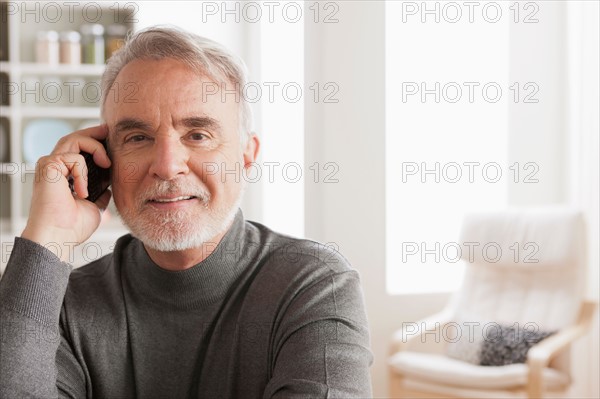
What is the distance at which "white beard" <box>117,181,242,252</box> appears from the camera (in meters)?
1.38

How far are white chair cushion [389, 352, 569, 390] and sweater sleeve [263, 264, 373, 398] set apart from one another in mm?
1776

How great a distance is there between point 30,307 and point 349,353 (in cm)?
53

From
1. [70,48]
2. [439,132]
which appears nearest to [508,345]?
[439,132]

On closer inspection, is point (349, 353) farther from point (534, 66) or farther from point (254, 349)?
point (534, 66)

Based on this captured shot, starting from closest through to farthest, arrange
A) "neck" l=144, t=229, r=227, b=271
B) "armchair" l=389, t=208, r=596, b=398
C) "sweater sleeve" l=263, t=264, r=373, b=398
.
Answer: "sweater sleeve" l=263, t=264, r=373, b=398 → "neck" l=144, t=229, r=227, b=271 → "armchair" l=389, t=208, r=596, b=398

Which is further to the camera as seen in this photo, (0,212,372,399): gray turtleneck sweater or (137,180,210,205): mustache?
(137,180,210,205): mustache

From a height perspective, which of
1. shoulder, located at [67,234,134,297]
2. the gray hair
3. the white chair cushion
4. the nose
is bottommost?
the white chair cushion

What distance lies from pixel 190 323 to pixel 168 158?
1.01 feet

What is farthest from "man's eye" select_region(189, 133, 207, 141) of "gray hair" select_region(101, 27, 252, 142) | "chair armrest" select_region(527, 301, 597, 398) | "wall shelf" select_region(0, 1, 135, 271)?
"wall shelf" select_region(0, 1, 135, 271)

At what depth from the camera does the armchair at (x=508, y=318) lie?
3.03 metres

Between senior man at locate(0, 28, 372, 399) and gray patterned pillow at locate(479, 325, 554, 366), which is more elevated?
senior man at locate(0, 28, 372, 399)

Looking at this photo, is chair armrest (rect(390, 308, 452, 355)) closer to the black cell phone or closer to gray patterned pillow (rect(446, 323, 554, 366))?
gray patterned pillow (rect(446, 323, 554, 366))

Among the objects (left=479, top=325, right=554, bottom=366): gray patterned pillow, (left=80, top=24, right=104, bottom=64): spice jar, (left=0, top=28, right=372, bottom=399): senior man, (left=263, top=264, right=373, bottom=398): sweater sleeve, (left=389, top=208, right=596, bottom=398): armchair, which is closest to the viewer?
(left=263, top=264, right=373, bottom=398): sweater sleeve

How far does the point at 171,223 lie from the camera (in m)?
1.39
